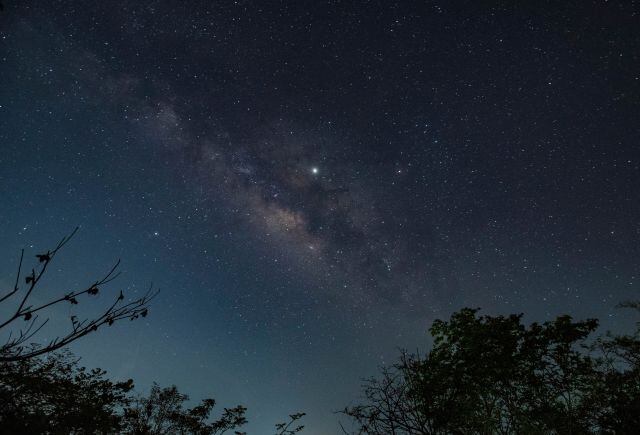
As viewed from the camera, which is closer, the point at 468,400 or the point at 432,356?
the point at 468,400

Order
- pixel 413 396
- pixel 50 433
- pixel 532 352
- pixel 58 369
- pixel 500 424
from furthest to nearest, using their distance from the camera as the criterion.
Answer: pixel 58 369 → pixel 532 352 → pixel 413 396 → pixel 500 424 → pixel 50 433

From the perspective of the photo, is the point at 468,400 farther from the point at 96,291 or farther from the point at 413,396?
the point at 96,291

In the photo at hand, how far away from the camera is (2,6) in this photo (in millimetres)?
2213

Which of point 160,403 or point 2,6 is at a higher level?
point 160,403

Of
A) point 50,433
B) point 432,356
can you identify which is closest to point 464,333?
point 432,356

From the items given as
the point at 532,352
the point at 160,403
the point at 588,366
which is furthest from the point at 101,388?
the point at 588,366

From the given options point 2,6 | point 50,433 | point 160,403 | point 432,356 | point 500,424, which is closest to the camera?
point 2,6

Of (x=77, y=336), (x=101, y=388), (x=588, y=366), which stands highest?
(x=588, y=366)

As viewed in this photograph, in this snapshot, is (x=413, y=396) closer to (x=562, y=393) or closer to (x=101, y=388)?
(x=562, y=393)

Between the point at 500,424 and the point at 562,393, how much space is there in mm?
6858

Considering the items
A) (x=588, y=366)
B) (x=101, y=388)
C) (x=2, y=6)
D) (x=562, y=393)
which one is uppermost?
(x=588, y=366)

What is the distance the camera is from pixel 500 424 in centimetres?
1092

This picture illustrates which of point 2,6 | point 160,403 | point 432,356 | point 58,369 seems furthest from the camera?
point 160,403

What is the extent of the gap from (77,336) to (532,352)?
18.7 meters
